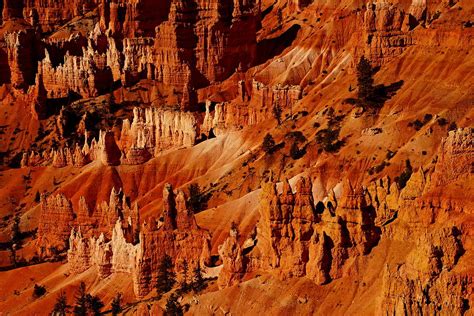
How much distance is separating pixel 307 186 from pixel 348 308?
37.3 feet

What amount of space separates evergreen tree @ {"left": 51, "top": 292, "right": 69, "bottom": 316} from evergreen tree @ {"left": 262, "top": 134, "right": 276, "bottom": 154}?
2790 cm

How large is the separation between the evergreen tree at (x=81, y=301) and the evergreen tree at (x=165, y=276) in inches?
272

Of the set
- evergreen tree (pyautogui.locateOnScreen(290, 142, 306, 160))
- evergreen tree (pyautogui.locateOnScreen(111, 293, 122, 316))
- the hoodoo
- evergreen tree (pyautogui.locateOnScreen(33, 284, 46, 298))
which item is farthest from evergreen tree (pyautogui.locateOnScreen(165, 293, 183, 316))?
evergreen tree (pyautogui.locateOnScreen(290, 142, 306, 160))

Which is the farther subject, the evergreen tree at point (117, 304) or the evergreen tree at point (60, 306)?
the evergreen tree at point (60, 306)

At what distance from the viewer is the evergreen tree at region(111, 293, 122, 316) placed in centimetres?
12088

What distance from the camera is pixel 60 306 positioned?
429 ft

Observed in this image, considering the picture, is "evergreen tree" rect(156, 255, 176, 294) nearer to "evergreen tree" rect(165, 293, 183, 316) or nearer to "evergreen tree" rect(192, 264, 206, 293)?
"evergreen tree" rect(192, 264, 206, 293)

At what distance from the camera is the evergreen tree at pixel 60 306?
128 metres

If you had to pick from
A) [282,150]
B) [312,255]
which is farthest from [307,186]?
[282,150]

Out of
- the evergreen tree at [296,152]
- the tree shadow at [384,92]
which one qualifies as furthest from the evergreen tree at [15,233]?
the tree shadow at [384,92]

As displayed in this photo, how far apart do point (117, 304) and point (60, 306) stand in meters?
9.18

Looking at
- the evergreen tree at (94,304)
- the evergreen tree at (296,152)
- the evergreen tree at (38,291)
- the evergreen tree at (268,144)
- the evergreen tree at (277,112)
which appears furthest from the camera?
the evergreen tree at (277,112)

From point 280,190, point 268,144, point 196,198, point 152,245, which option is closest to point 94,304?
point 152,245

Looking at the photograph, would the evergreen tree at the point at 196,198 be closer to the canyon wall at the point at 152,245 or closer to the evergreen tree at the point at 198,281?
the canyon wall at the point at 152,245
